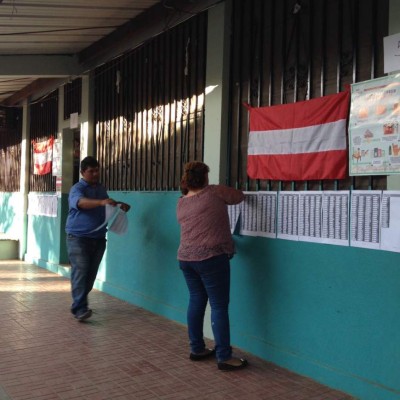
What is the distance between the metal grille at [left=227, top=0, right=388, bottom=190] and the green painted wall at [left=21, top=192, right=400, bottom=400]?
563mm

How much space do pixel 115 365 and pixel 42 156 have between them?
657 centimetres

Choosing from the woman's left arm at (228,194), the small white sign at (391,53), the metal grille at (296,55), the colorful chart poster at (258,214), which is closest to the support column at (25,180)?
the metal grille at (296,55)

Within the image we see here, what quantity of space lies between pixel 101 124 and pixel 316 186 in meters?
4.59

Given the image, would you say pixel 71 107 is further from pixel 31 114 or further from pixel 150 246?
pixel 150 246

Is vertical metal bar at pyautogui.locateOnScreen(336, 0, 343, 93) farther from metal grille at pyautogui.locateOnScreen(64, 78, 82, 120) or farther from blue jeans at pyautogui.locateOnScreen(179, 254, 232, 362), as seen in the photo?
metal grille at pyautogui.locateOnScreen(64, 78, 82, 120)

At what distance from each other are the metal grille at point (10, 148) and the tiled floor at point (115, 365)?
20.1ft

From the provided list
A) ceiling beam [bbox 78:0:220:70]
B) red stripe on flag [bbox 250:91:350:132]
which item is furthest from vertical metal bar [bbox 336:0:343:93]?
ceiling beam [bbox 78:0:220:70]

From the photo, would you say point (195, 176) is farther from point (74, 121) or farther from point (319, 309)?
point (74, 121)

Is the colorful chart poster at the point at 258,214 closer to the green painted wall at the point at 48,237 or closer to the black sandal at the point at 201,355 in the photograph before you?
the black sandal at the point at 201,355

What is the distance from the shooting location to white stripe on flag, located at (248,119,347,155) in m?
3.77

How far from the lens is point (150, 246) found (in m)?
6.18

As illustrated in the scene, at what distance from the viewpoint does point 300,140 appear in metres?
4.08

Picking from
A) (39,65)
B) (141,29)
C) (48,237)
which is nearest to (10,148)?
(48,237)

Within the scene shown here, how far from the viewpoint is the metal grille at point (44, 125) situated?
953 centimetres
